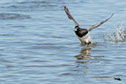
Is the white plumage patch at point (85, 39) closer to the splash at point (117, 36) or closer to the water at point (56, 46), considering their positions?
the water at point (56, 46)

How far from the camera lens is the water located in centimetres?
776

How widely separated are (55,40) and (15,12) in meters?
4.76

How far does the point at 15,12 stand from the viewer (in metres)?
15.8

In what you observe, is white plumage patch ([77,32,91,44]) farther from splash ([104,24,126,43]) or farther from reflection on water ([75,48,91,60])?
splash ([104,24,126,43])

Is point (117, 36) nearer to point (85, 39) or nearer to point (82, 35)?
point (85, 39)

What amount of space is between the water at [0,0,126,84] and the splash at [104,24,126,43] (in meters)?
0.03

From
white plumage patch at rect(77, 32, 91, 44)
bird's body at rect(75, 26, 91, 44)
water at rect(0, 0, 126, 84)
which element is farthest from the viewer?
white plumage patch at rect(77, 32, 91, 44)

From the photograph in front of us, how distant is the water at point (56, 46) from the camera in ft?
25.5

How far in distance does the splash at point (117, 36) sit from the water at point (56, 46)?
0.03 m

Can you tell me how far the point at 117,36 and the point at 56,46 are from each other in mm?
1967

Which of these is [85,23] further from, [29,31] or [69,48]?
[69,48]

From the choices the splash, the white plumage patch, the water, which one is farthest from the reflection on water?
the splash

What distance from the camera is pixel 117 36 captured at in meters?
11.7

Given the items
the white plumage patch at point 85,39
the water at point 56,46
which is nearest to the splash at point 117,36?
the water at point 56,46
